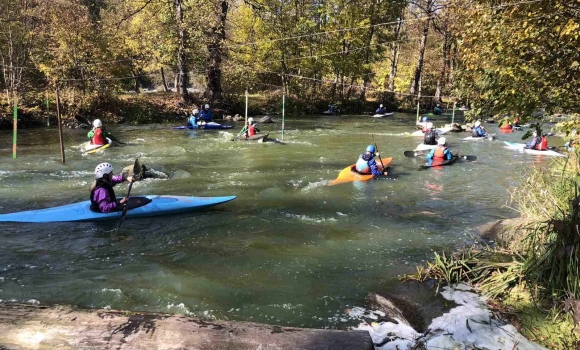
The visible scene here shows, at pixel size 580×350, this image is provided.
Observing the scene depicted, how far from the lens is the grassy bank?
335 cm

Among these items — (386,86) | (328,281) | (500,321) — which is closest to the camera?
(500,321)

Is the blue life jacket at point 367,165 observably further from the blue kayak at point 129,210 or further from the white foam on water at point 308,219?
the blue kayak at point 129,210

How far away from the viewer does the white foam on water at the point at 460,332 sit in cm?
334

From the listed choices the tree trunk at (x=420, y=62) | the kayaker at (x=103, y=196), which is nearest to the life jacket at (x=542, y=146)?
the kayaker at (x=103, y=196)

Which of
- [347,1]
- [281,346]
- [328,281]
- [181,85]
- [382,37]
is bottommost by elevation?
[328,281]

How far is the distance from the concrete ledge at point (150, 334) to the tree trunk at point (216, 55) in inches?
781

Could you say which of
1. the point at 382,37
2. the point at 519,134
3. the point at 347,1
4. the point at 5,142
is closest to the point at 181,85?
the point at 5,142

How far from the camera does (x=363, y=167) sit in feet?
33.2

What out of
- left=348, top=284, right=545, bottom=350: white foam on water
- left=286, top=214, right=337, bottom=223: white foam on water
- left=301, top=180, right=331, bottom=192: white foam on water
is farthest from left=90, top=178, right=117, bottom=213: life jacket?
left=348, top=284, right=545, bottom=350: white foam on water

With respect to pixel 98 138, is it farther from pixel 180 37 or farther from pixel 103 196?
pixel 180 37

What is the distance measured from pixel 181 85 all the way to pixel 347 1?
1243cm

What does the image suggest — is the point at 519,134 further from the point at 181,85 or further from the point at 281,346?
the point at 281,346

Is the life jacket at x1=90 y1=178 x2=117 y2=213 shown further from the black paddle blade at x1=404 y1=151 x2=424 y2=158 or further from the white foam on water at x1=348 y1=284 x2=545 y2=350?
the black paddle blade at x1=404 y1=151 x2=424 y2=158

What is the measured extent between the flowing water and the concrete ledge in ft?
4.18
